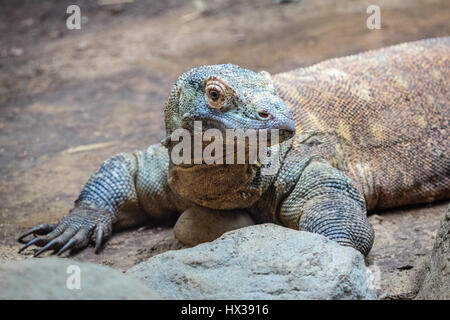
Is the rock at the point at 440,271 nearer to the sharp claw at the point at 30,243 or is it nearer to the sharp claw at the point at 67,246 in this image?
the sharp claw at the point at 67,246

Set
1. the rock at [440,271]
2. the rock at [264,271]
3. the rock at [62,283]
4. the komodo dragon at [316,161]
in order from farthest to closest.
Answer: the komodo dragon at [316,161]
the rock at [440,271]
the rock at [264,271]
the rock at [62,283]

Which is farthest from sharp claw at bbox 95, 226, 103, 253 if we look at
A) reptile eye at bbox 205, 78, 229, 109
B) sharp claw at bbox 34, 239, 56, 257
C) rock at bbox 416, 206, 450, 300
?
rock at bbox 416, 206, 450, 300

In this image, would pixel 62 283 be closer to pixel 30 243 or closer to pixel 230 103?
pixel 230 103

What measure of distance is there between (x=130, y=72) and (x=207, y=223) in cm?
552

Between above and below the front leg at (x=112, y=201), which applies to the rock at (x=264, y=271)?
above

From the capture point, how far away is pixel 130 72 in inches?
384

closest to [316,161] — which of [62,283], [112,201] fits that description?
[112,201]

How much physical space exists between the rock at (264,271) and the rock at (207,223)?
1106 millimetres

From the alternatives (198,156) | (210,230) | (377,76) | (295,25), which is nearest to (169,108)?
(198,156)

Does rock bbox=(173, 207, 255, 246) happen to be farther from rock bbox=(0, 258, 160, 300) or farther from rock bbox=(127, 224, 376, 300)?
rock bbox=(0, 258, 160, 300)

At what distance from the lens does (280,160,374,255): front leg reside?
4.34m

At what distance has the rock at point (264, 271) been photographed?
3047mm

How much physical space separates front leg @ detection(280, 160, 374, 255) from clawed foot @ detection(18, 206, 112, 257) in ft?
5.08

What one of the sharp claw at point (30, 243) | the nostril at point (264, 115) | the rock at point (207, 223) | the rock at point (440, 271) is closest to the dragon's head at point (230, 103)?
the nostril at point (264, 115)
